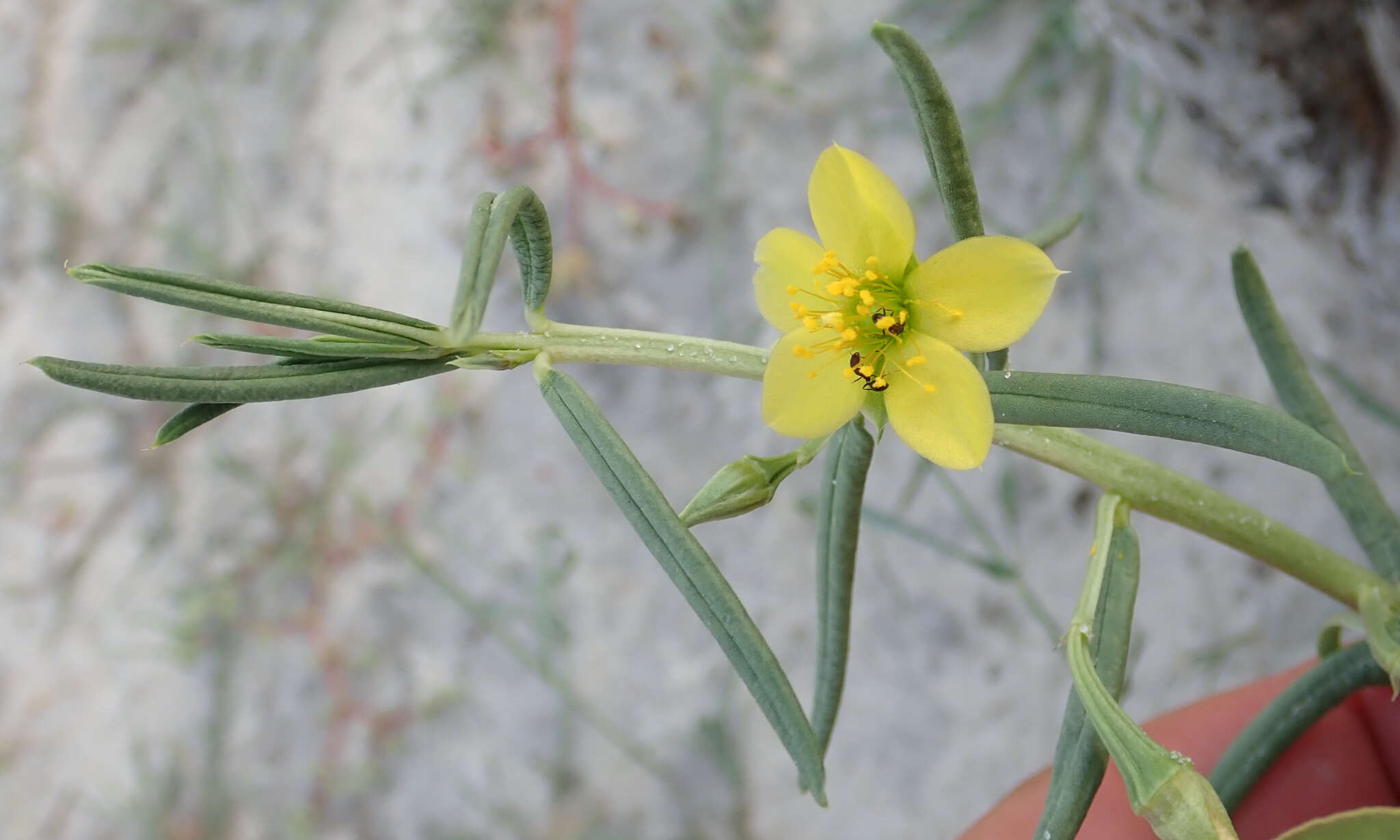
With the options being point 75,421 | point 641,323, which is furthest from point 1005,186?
point 75,421

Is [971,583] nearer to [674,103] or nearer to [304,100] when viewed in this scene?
[674,103]

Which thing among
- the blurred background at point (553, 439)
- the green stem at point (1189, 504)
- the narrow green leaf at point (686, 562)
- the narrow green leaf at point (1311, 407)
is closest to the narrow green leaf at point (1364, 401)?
the blurred background at point (553, 439)

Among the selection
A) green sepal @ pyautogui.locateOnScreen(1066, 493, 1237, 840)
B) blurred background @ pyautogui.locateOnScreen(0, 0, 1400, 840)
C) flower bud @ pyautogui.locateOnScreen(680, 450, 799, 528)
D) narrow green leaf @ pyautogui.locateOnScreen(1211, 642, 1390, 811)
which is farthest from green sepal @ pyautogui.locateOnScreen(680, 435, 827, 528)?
blurred background @ pyautogui.locateOnScreen(0, 0, 1400, 840)

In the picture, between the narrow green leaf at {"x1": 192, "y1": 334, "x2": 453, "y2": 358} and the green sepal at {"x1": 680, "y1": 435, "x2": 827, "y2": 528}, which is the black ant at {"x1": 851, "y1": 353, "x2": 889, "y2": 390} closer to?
the green sepal at {"x1": 680, "y1": 435, "x2": 827, "y2": 528}

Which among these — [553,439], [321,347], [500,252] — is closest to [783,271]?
[500,252]

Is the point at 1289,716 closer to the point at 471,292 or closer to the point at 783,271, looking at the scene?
the point at 783,271
